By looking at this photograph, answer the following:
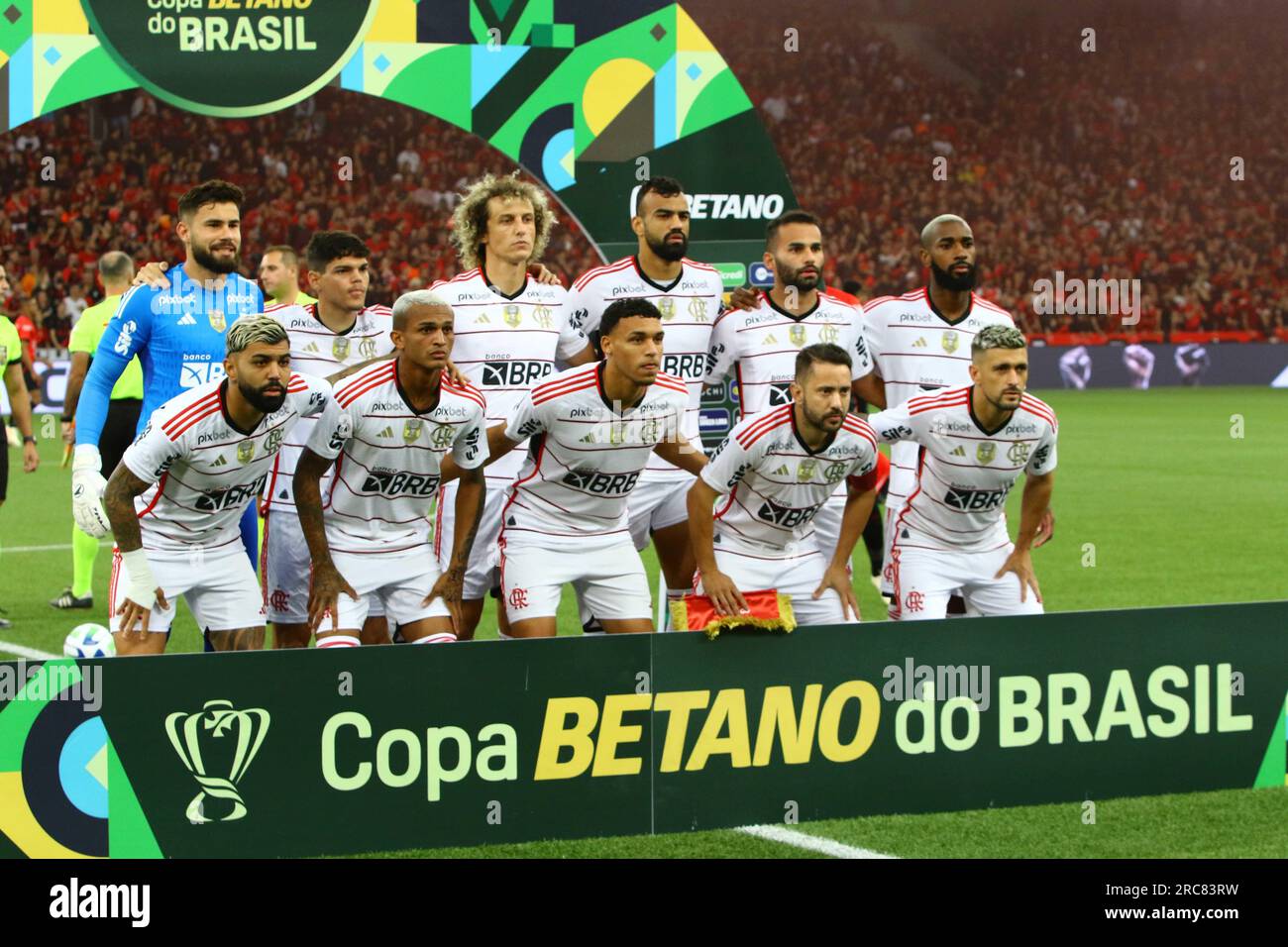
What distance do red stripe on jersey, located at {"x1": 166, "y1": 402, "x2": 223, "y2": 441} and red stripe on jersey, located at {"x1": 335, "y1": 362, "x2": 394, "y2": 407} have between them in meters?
0.45

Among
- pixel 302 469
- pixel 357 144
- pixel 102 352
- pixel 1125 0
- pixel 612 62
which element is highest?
pixel 1125 0

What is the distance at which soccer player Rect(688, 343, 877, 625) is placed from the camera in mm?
6164

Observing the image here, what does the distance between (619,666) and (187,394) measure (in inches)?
72.0

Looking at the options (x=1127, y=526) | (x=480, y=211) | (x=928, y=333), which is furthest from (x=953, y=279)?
(x=1127, y=526)

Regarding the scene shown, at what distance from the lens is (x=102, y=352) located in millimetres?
6566

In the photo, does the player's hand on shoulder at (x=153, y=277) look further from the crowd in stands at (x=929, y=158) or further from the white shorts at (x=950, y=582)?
the crowd in stands at (x=929, y=158)

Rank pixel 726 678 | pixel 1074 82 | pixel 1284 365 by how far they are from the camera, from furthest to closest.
A: pixel 1074 82 → pixel 1284 365 → pixel 726 678

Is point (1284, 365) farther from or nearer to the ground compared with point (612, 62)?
nearer to the ground

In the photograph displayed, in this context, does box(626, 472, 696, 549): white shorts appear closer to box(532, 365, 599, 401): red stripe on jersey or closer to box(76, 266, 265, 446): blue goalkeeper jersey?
box(532, 365, 599, 401): red stripe on jersey

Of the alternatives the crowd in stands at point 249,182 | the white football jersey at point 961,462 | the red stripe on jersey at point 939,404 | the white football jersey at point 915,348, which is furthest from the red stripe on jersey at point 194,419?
the crowd in stands at point 249,182

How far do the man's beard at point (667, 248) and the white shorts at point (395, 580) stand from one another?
169cm

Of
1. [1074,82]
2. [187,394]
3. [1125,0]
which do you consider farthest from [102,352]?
[1125,0]
